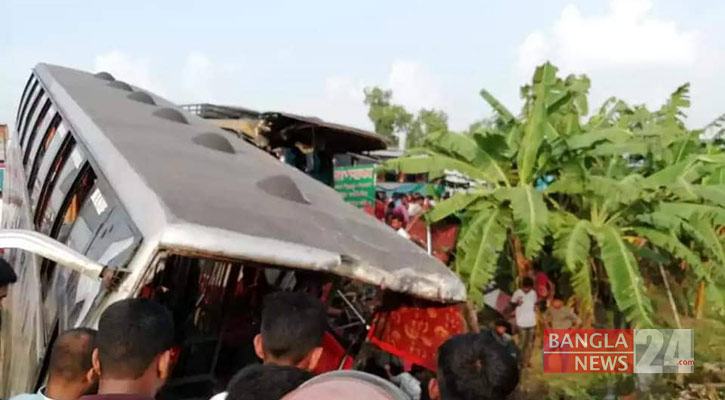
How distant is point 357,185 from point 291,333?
30.4 feet

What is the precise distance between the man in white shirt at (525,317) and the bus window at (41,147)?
4.94 m

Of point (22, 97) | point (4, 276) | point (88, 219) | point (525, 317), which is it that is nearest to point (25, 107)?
point (22, 97)

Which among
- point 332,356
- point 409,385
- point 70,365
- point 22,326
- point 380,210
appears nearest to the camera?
point 70,365

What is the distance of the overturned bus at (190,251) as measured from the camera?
2527mm

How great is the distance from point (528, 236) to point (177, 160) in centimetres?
430

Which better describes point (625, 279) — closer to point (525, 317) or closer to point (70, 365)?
point (525, 317)

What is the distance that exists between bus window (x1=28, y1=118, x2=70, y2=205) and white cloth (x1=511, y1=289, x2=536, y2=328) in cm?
496

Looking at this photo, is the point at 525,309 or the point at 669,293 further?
the point at 669,293

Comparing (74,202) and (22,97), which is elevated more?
(22,97)

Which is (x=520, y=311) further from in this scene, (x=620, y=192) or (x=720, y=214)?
(x=720, y=214)

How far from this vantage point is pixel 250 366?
7.55 feet

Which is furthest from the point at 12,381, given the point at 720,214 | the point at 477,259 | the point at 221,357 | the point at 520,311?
the point at 720,214

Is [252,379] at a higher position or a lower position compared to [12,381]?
higher

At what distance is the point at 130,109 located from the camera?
5.46 metres
